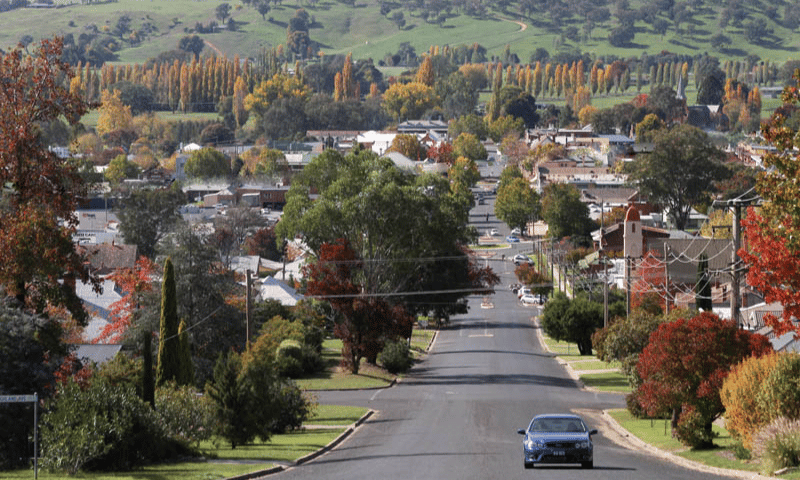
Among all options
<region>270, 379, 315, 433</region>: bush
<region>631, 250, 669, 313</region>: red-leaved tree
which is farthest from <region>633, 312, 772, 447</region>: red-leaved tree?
<region>631, 250, 669, 313</region>: red-leaved tree

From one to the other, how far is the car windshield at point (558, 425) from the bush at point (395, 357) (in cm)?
3835

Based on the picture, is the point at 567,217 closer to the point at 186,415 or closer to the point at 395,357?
the point at 395,357

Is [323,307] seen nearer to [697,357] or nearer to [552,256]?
[697,357]

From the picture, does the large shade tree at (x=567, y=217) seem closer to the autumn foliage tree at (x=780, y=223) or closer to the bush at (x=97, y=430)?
the bush at (x=97, y=430)

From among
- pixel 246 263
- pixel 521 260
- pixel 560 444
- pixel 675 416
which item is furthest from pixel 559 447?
pixel 521 260

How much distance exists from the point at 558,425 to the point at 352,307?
121 ft

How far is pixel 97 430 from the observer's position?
110ft

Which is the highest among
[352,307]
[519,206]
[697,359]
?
[697,359]

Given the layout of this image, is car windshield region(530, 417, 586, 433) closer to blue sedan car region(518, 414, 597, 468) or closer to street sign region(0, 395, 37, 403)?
blue sedan car region(518, 414, 597, 468)

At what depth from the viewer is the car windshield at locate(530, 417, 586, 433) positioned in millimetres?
34906

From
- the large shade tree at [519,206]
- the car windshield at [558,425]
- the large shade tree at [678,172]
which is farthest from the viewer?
the large shade tree at [519,206]

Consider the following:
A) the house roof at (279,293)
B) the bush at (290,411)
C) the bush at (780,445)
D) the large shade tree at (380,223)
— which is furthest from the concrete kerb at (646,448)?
the house roof at (279,293)

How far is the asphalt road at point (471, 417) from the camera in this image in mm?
34719

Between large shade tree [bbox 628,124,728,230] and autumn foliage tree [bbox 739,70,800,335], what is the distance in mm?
116107
